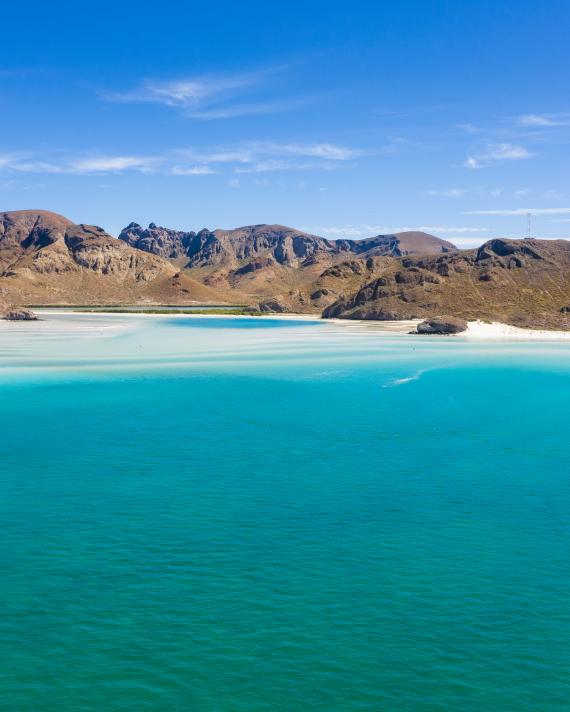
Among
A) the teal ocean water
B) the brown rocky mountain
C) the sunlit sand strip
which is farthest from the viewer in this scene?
the brown rocky mountain

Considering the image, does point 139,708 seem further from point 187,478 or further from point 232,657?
point 187,478

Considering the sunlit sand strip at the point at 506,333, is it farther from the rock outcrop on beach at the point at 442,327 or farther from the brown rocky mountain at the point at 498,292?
the brown rocky mountain at the point at 498,292

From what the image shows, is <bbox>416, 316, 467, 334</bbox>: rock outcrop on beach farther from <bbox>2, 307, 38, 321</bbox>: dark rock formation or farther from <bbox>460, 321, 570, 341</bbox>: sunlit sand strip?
<bbox>2, 307, 38, 321</bbox>: dark rock formation

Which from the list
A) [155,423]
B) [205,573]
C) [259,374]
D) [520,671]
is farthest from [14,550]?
[259,374]

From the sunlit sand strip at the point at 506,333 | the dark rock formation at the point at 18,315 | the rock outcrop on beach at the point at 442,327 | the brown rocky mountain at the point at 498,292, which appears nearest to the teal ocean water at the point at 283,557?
the sunlit sand strip at the point at 506,333

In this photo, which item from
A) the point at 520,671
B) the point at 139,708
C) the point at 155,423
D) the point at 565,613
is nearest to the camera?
the point at 139,708

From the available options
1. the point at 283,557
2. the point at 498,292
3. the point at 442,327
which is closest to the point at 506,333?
the point at 442,327

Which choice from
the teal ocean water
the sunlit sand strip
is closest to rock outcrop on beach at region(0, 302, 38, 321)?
the sunlit sand strip

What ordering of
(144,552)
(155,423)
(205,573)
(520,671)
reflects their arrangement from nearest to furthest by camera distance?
(520,671) → (205,573) → (144,552) → (155,423)

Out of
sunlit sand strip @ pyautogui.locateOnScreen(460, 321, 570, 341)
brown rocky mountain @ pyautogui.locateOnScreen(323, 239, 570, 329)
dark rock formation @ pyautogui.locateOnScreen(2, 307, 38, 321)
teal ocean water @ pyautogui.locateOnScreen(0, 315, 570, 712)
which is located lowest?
teal ocean water @ pyautogui.locateOnScreen(0, 315, 570, 712)
